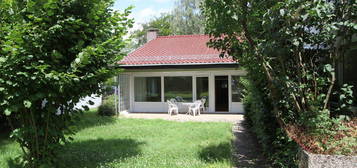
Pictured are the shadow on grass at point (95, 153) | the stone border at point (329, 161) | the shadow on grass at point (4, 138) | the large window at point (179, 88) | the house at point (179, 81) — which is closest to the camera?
the stone border at point (329, 161)

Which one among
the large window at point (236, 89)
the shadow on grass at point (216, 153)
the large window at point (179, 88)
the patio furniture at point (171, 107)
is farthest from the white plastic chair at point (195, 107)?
the shadow on grass at point (216, 153)

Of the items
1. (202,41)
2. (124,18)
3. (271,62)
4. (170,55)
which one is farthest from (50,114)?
(202,41)

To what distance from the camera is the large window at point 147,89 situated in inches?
523

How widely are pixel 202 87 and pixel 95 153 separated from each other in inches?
311

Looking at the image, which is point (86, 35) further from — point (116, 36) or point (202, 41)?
point (202, 41)

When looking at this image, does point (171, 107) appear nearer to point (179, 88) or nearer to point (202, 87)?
point (179, 88)

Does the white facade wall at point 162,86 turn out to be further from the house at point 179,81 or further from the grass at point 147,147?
the grass at point 147,147

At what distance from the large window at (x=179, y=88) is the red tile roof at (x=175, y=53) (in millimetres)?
1121

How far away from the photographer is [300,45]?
11.0 feet

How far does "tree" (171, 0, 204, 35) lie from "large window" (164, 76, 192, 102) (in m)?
17.0

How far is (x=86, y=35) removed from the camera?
4105 millimetres

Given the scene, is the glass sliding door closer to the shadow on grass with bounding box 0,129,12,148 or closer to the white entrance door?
the white entrance door

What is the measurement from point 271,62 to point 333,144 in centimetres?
165

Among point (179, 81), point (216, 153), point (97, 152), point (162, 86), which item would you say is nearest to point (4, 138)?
point (97, 152)
